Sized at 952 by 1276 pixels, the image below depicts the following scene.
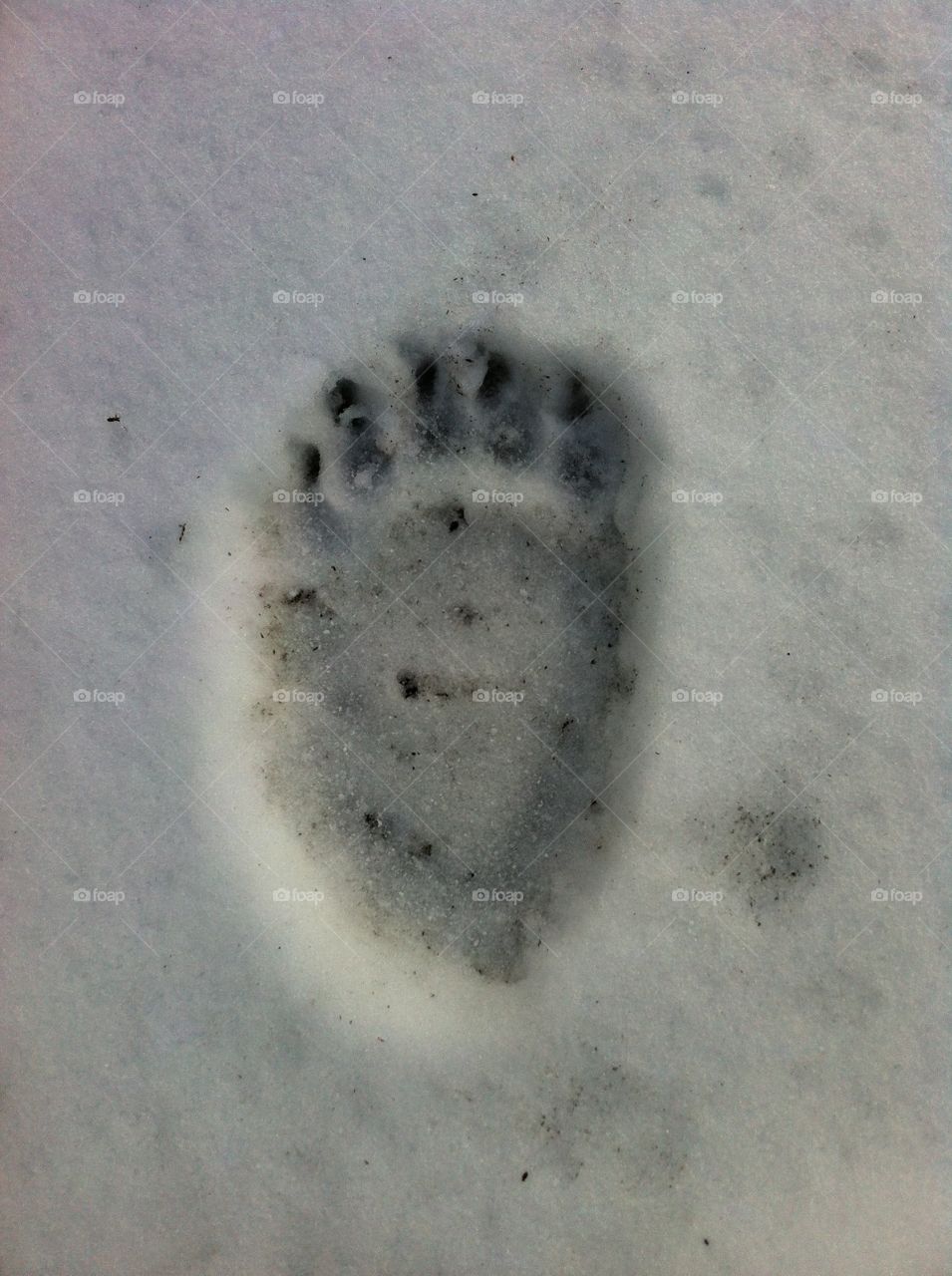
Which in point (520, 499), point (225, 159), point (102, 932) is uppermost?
point (225, 159)

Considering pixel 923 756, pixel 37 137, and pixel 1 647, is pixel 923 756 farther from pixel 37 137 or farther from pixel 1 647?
pixel 37 137

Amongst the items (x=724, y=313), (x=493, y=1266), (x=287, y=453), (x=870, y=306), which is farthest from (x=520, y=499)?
(x=493, y=1266)

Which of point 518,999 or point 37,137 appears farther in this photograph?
point 37,137
